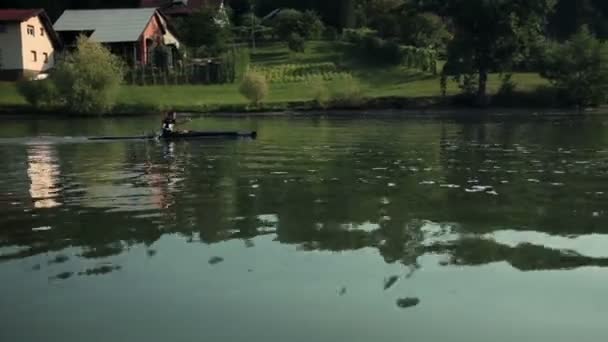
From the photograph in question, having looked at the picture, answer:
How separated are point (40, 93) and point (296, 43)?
35285mm

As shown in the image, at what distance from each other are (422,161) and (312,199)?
10.9m

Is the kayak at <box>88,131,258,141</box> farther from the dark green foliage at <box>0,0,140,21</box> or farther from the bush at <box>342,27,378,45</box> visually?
the dark green foliage at <box>0,0,140,21</box>

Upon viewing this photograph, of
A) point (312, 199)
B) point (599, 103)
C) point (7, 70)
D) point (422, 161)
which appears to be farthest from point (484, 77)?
point (312, 199)

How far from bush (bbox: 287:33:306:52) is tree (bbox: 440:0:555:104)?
2558cm

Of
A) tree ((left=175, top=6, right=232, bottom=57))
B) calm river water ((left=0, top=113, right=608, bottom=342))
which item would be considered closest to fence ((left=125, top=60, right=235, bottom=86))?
tree ((left=175, top=6, right=232, bottom=57))

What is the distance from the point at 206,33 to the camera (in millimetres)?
90500

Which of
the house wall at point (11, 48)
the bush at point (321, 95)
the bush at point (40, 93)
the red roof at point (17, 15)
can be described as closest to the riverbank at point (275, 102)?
the bush at point (321, 95)

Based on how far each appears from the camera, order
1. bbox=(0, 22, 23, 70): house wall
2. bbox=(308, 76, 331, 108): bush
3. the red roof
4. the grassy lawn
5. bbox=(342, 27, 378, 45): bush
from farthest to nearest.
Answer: bbox=(342, 27, 378, 45): bush → bbox=(0, 22, 23, 70): house wall → the red roof → the grassy lawn → bbox=(308, 76, 331, 108): bush

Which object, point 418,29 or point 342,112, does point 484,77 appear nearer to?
point 342,112

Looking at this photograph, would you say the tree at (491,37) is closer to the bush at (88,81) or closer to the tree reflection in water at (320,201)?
the bush at (88,81)

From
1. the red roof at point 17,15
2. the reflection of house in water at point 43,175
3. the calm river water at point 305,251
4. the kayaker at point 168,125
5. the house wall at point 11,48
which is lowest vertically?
the calm river water at point 305,251

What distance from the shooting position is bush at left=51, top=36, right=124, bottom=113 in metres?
66.1

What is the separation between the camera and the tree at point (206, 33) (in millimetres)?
88625

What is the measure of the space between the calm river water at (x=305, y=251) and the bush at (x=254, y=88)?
39.8 m
